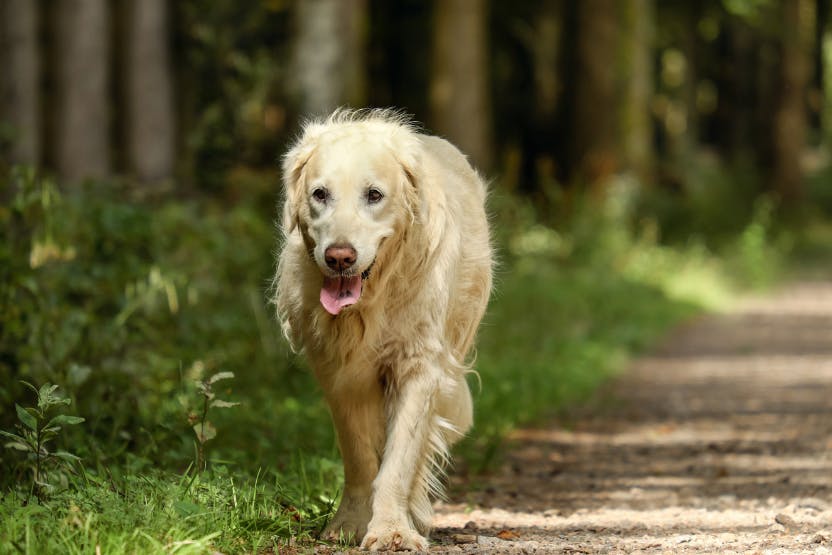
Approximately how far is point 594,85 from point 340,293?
50.5 ft

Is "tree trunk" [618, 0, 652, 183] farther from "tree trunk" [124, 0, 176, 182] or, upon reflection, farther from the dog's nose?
→ the dog's nose

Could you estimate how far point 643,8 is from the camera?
20.2m

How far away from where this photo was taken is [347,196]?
4.73m

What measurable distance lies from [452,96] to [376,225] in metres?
12.2

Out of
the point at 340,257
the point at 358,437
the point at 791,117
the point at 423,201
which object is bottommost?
the point at 791,117

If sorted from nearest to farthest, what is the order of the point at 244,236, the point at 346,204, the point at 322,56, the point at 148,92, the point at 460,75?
the point at 346,204, the point at 244,236, the point at 148,92, the point at 322,56, the point at 460,75

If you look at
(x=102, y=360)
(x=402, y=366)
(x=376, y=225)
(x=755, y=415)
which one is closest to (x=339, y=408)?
(x=402, y=366)

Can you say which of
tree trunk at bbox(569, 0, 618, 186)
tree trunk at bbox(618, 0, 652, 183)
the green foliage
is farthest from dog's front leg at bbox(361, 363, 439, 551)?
tree trunk at bbox(618, 0, 652, 183)

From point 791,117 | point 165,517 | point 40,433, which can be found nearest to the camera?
point 165,517

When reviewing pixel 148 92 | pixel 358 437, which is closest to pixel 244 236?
pixel 148 92

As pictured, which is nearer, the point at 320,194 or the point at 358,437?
the point at 320,194

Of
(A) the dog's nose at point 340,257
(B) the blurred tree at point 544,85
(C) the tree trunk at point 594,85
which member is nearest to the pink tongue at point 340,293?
(A) the dog's nose at point 340,257

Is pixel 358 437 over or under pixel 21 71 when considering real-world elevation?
under

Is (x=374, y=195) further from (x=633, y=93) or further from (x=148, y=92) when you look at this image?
(x=633, y=93)
